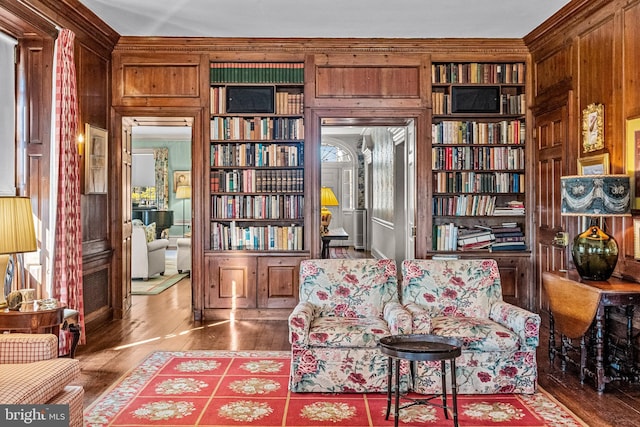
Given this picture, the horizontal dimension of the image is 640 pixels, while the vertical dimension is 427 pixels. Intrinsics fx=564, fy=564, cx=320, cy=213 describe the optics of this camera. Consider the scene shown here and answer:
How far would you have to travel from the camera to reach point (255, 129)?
19.3 feet

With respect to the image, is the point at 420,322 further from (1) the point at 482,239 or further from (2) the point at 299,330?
(1) the point at 482,239

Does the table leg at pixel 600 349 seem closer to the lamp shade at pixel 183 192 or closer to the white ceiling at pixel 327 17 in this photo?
the white ceiling at pixel 327 17

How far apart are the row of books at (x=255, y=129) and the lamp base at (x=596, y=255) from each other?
3.02 metres

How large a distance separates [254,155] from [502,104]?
104 inches

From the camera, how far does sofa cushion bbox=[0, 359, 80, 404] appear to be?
220 cm

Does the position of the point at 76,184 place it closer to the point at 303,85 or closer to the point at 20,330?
the point at 20,330

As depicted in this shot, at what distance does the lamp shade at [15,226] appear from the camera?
10.0 ft

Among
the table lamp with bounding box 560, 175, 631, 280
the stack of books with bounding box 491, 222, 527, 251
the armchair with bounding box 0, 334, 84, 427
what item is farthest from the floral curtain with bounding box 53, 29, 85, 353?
the stack of books with bounding box 491, 222, 527, 251

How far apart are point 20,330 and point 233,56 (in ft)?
11.8

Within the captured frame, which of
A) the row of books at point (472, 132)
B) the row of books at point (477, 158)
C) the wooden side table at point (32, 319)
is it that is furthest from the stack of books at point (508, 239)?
the wooden side table at point (32, 319)

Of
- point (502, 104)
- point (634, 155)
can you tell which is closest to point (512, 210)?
Result: point (502, 104)

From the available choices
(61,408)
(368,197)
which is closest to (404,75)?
(61,408)

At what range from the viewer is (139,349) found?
4617 mm

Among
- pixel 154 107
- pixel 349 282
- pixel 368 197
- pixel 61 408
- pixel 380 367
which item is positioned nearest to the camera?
pixel 61 408
